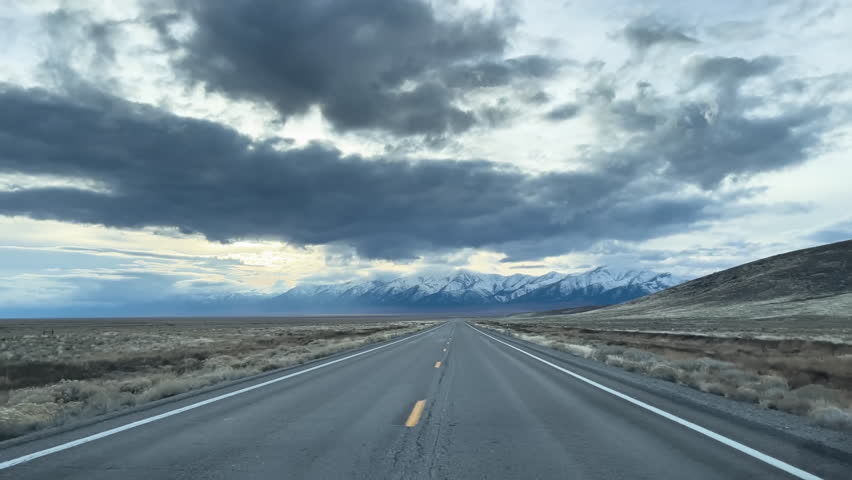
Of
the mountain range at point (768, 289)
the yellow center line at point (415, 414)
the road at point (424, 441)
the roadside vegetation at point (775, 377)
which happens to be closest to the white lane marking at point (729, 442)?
the road at point (424, 441)

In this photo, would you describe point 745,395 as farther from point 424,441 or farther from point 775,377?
point 424,441

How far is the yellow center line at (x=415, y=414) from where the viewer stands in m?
8.16

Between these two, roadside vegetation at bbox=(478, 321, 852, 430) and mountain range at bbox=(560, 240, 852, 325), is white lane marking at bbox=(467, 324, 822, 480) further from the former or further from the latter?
mountain range at bbox=(560, 240, 852, 325)

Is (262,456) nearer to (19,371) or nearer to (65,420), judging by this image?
(65,420)

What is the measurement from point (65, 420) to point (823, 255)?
550 ft

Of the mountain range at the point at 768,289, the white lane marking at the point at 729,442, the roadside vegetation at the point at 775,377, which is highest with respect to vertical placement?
the mountain range at the point at 768,289

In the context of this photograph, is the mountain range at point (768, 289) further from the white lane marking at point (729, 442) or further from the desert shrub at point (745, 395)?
the white lane marking at point (729, 442)

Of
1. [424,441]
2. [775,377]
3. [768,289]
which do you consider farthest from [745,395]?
[768,289]

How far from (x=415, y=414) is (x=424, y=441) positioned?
2.08 meters

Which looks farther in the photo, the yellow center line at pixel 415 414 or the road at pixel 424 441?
the yellow center line at pixel 415 414

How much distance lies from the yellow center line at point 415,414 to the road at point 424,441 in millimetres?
21

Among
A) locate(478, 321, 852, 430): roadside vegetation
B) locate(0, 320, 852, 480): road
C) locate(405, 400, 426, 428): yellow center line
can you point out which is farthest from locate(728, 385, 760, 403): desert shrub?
locate(405, 400, 426, 428): yellow center line

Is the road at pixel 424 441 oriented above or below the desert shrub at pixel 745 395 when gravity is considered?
above

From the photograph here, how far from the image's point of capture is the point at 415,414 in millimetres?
8961
